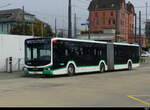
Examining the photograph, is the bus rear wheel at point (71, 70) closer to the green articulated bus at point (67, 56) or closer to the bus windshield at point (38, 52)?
the green articulated bus at point (67, 56)

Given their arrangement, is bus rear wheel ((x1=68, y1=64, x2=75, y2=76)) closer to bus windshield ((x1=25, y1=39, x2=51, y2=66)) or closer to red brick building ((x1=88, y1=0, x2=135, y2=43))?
bus windshield ((x1=25, y1=39, x2=51, y2=66))

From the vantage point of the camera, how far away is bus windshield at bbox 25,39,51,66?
882 inches

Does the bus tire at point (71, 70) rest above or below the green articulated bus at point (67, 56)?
below

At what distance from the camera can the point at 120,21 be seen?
372 feet

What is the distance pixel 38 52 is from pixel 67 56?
2196 mm

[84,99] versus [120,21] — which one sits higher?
[120,21]

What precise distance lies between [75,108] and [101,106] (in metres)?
0.93

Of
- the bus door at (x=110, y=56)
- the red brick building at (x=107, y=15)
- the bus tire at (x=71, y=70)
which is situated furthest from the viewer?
the red brick building at (x=107, y=15)

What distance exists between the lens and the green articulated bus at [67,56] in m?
22.4

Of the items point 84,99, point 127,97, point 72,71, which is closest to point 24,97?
point 84,99

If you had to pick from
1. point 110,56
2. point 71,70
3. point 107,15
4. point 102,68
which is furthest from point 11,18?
point 71,70

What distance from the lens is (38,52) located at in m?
23.0

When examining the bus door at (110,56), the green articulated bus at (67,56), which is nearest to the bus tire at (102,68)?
the green articulated bus at (67,56)

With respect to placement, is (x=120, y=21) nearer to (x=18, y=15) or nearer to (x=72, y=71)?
(x=18, y=15)
